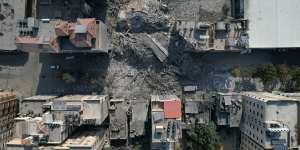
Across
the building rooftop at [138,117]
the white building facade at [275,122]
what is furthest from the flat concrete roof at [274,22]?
the building rooftop at [138,117]

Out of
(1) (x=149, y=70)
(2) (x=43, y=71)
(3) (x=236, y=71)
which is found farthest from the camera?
(2) (x=43, y=71)

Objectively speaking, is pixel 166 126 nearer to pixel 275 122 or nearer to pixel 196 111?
pixel 196 111

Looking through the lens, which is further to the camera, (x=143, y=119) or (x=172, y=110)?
(x=143, y=119)

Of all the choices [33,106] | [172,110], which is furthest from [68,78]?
[172,110]

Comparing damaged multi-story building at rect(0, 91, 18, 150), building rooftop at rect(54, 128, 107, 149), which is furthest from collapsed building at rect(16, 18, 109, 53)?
building rooftop at rect(54, 128, 107, 149)

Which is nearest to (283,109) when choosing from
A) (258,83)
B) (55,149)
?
(258,83)
